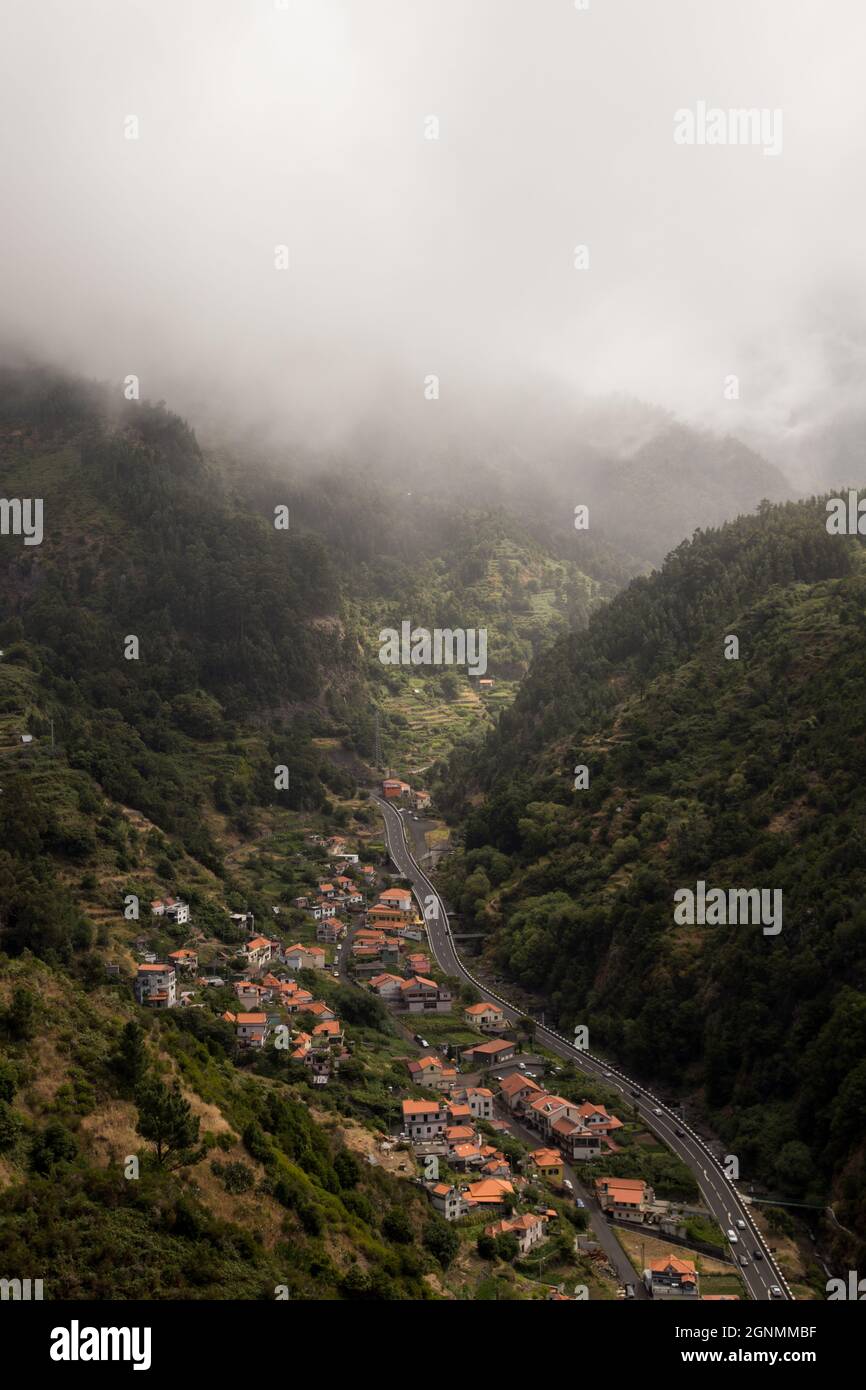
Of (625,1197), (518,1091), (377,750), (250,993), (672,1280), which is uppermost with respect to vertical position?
(377,750)

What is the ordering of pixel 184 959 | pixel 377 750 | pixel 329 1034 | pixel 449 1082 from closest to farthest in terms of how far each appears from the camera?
pixel 449 1082, pixel 329 1034, pixel 184 959, pixel 377 750

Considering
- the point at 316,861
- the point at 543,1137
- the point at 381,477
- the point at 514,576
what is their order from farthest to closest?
1. the point at 381,477
2. the point at 514,576
3. the point at 316,861
4. the point at 543,1137

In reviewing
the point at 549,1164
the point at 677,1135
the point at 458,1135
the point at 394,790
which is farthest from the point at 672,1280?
the point at 394,790

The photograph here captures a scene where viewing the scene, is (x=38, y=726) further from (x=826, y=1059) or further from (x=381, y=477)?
(x=381, y=477)

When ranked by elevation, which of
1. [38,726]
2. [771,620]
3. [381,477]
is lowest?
[38,726]

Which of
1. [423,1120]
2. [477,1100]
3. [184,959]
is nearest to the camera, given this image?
[423,1120]

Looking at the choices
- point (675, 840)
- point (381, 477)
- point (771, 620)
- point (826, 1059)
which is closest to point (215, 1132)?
point (826, 1059)

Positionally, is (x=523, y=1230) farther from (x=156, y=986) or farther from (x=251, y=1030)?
(x=156, y=986)

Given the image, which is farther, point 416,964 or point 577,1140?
point 416,964

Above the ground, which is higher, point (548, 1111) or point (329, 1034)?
point (329, 1034)
